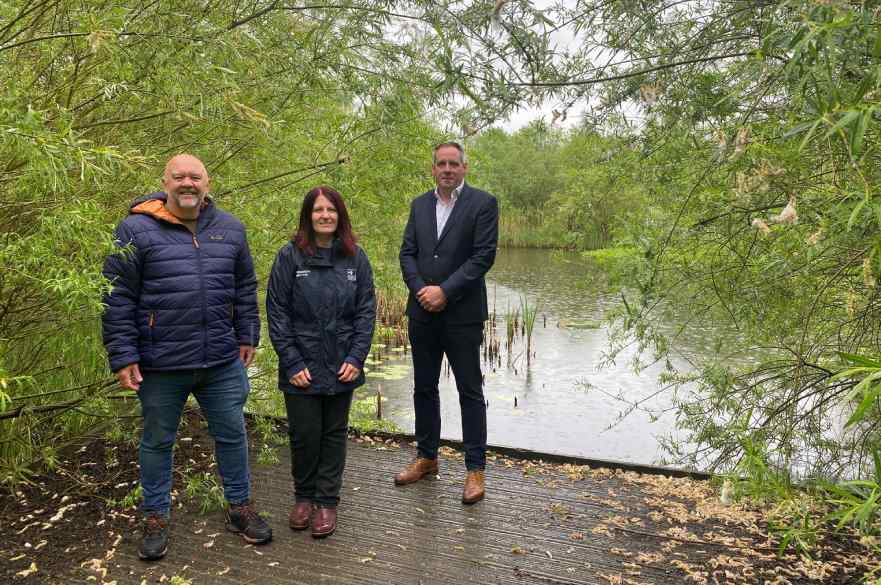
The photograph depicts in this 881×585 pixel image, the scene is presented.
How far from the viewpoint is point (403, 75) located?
137 inches

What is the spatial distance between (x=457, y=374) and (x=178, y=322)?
1308 mm

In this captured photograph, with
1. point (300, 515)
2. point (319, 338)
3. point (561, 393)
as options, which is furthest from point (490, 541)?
point (561, 393)

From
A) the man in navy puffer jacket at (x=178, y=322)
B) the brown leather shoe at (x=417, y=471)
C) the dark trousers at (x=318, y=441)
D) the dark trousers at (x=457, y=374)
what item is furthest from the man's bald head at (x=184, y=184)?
the brown leather shoe at (x=417, y=471)

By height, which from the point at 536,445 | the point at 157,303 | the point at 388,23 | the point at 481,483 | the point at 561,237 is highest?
the point at 388,23

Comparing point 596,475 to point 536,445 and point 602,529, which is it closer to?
point 602,529

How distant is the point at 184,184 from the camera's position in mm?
2594

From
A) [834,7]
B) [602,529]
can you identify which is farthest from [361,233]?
[834,7]

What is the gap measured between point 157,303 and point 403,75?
167 cm

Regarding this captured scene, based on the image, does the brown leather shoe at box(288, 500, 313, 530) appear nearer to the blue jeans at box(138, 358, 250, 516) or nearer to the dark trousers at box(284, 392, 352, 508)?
the dark trousers at box(284, 392, 352, 508)

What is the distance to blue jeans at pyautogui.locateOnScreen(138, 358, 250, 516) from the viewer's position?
2.66 m

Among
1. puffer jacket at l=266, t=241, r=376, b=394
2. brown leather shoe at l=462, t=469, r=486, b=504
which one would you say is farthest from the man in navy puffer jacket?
brown leather shoe at l=462, t=469, r=486, b=504

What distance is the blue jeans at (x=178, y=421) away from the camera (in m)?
2.66

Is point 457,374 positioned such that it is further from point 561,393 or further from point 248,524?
point 561,393

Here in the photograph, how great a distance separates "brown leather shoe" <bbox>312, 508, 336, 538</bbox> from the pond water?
1781 mm
